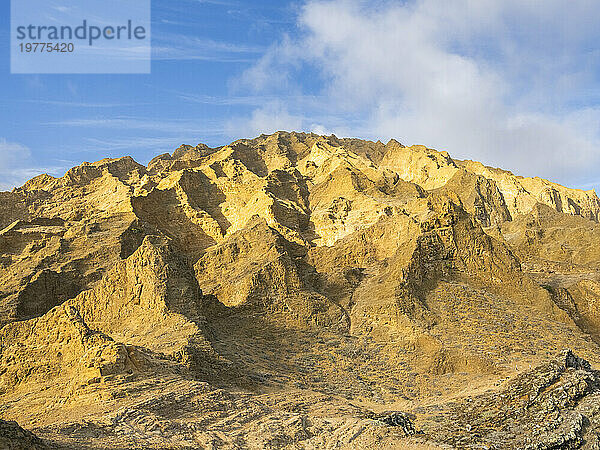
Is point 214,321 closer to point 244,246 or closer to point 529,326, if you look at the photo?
point 244,246

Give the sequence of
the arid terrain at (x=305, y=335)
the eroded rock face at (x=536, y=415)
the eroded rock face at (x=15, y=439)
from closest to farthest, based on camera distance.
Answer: the eroded rock face at (x=15, y=439), the eroded rock face at (x=536, y=415), the arid terrain at (x=305, y=335)

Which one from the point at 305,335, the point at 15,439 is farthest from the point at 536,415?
the point at 15,439

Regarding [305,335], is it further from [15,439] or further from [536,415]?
[15,439]

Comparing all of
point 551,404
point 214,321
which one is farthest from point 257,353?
point 551,404

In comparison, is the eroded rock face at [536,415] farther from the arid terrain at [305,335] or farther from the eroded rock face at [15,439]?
the eroded rock face at [15,439]

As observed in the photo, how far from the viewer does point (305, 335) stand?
23.6 metres

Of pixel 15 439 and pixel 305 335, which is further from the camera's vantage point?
pixel 305 335

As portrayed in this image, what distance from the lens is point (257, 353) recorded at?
69.7ft

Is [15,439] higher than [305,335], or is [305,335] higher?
[305,335]

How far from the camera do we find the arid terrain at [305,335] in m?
13.1

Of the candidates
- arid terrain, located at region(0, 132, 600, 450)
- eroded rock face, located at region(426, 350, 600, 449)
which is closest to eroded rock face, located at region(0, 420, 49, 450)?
arid terrain, located at region(0, 132, 600, 450)

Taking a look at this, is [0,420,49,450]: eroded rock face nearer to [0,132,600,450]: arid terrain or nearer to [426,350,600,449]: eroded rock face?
[0,132,600,450]: arid terrain

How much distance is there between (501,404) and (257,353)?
31.0 ft

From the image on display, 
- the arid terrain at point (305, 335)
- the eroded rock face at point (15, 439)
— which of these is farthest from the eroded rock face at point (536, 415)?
the eroded rock face at point (15, 439)
